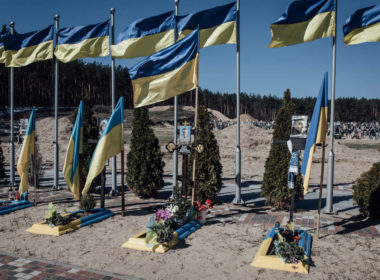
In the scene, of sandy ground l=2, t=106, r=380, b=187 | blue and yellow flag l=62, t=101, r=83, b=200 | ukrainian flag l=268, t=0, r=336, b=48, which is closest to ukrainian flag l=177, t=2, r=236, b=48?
ukrainian flag l=268, t=0, r=336, b=48

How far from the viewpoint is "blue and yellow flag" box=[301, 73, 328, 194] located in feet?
24.8

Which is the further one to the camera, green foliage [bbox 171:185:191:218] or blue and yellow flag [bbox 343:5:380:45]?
blue and yellow flag [bbox 343:5:380:45]

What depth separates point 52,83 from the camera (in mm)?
61375

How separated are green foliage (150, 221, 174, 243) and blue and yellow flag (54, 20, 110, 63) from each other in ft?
25.4

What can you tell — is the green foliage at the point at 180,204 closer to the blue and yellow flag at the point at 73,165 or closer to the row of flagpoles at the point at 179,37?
the row of flagpoles at the point at 179,37

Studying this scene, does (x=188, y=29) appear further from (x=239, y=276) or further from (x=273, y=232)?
(x=239, y=276)

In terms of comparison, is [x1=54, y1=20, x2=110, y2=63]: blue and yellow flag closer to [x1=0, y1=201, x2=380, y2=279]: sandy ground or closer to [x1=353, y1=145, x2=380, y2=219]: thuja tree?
[x1=0, y1=201, x2=380, y2=279]: sandy ground

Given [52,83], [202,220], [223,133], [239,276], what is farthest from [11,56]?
[52,83]

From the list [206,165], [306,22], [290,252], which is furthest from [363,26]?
[290,252]

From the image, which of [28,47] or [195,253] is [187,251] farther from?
[28,47]

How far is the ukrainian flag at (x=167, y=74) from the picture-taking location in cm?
935

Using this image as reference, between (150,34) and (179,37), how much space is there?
3.48ft

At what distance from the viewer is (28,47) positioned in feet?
47.8

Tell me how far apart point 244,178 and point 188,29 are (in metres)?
10.5
